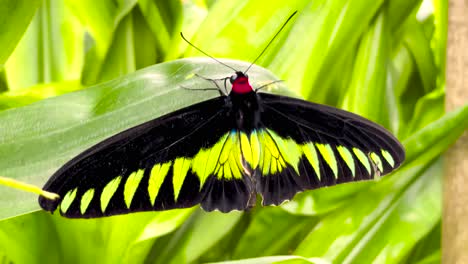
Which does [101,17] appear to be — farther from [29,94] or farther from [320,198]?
[320,198]

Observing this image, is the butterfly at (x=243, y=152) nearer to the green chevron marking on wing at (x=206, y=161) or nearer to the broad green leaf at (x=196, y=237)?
the green chevron marking on wing at (x=206, y=161)

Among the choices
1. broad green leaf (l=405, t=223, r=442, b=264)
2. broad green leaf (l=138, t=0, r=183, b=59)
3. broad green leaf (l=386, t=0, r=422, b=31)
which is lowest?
broad green leaf (l=405, t=223, r=442, b=264)

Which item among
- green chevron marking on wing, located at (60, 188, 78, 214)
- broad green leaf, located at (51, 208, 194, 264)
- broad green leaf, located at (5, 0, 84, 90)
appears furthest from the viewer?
broad green leaf, located at (5, 0, 84, 90)

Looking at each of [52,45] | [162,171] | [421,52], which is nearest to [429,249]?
[421,52]

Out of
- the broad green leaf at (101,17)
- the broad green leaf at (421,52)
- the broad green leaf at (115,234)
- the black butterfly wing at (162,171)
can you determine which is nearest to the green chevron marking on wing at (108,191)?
the black butterfly wing at (162,171)

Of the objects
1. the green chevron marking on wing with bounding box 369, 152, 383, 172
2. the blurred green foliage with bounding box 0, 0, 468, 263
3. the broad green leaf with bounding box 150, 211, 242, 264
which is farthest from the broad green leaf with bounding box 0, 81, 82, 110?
the green chevron marking on wing with bounding box 369, 152, 383, 172

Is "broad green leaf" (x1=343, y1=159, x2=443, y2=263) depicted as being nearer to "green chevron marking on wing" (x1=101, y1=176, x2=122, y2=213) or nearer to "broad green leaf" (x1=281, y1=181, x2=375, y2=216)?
"broad green leaf" (x1=281, y1=181, x2=375, y2=216)

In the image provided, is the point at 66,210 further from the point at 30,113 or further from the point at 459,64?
the point at 459,64
